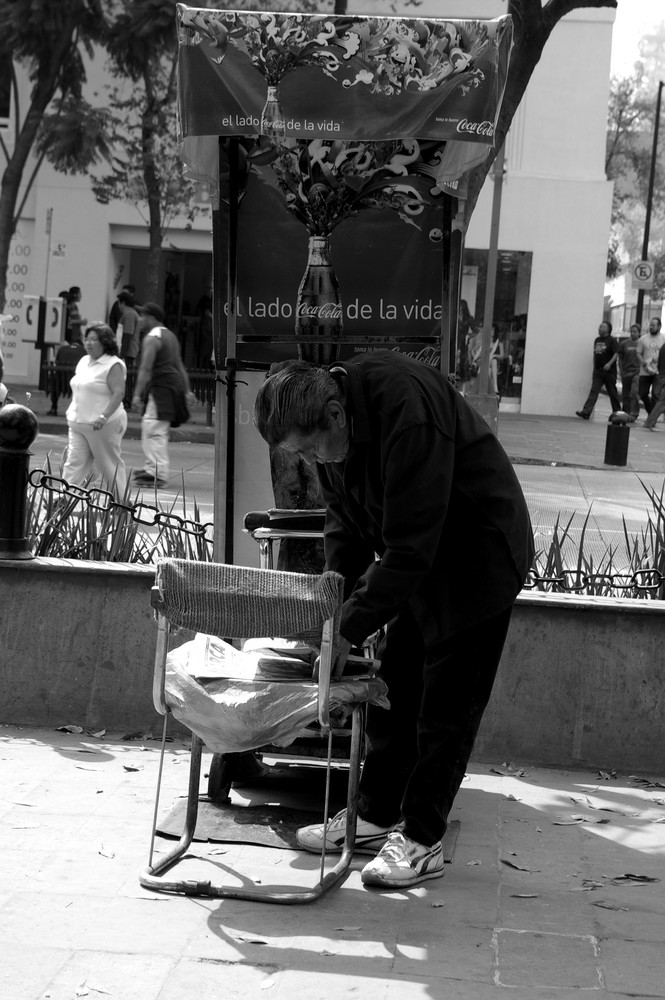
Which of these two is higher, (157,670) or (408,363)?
(408,363)

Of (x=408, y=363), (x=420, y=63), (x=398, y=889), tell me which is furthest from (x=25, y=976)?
(x=420, y=63)

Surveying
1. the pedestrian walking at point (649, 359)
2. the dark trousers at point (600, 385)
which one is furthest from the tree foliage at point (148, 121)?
the pedestrian walking at point (649, 359)

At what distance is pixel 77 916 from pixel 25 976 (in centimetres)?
37

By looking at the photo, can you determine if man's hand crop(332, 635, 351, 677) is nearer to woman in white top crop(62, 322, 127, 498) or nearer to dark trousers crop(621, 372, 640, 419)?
woman in white top crop(62, 322, 127, 498)

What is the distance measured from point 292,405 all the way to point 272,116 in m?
1.58

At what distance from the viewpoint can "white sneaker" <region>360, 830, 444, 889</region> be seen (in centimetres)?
375

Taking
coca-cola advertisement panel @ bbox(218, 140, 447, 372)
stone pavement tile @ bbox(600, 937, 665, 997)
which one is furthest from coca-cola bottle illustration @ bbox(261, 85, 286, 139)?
stone pavement tile @ bbox(600, 937, 665, 997)

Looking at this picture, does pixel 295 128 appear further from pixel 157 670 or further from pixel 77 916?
pixel 77 916

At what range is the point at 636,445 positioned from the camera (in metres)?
19.8

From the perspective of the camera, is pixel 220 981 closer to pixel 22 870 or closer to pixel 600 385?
pixel 22 870

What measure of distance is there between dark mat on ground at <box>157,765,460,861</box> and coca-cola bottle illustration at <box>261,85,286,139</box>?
7.51 feet

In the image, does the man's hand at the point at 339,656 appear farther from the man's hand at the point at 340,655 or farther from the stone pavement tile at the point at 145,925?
the stone pavement tile at the point at 145,925

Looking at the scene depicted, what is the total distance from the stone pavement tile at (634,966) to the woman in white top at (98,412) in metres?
7.00

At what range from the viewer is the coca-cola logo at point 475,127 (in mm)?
4504
